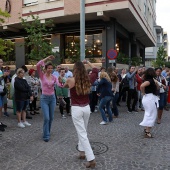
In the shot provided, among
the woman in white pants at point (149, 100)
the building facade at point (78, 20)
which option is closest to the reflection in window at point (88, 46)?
the building facade at point (78, 20)

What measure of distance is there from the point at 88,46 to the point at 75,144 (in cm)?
1434

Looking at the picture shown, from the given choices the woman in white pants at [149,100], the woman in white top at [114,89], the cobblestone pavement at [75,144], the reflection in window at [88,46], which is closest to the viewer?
the cobblestone pavement at [75,144]

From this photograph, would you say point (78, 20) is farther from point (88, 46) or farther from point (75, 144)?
point (75, 144)

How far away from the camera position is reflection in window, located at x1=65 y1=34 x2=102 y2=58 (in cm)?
1853

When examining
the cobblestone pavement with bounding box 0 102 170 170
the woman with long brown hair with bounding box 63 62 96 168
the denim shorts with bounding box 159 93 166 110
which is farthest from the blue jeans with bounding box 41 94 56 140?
the denim shorts with bounding box 159 93 166 110

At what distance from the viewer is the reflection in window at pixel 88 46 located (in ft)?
60.8

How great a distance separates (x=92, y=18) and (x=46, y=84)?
12600 mm

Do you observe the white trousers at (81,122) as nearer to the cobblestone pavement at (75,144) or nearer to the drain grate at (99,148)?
the cobblestone pavement at (75,144)

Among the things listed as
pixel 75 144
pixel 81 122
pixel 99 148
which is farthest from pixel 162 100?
pixel 81 122

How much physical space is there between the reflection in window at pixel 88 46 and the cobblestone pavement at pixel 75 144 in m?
11.5

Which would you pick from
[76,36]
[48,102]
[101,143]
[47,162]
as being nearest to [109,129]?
[101,143]

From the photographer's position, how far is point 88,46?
19016 mm

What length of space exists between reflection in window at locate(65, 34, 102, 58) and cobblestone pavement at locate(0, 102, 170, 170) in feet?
37.7

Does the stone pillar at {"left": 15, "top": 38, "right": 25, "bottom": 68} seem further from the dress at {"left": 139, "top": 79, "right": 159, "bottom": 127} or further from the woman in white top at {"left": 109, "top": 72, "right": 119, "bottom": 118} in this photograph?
the dress at {"left": 139, "top": 79, "right": 159, "bottom": 127}
